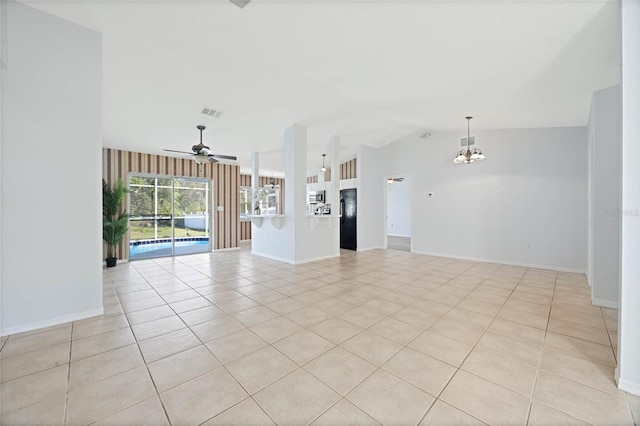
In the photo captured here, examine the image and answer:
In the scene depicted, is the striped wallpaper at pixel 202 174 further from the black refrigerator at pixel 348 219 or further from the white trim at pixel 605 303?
the white trim at pixel 605 303

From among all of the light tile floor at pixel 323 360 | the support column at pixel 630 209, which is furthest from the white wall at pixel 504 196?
the support column at pixel 630 209

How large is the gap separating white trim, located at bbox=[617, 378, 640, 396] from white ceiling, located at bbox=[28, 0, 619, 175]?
285 centimetres

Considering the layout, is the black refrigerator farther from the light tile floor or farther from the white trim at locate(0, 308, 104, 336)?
the white trim at locate(0, 308, 104, 336)

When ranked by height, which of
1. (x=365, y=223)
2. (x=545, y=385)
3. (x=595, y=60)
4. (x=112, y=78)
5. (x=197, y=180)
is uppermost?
(x=112, y=78)

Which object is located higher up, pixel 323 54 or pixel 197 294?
pixel 323 54

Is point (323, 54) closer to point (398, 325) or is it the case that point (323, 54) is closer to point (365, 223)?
point (398, 325)

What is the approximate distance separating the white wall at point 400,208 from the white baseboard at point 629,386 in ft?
32.3

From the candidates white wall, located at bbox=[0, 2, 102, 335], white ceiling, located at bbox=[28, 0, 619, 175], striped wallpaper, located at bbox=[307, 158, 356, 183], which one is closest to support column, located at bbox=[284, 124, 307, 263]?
white ceiling, located at bbox=[28, 0, 619, 175]

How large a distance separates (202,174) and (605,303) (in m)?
8.77

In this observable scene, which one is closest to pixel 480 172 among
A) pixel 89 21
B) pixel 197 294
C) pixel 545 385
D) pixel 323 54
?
pixel 323 54

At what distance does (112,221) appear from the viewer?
18.5ft

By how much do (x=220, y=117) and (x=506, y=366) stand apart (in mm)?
5395

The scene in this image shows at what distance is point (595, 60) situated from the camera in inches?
106

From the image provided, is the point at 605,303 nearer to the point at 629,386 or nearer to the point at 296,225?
the point at 629,386
